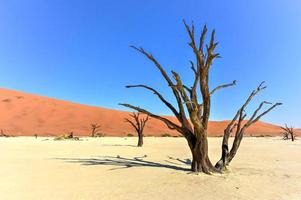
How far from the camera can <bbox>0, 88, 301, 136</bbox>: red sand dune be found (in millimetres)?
55250

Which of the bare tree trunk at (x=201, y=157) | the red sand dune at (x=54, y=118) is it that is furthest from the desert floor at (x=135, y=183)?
the red sand dune at (x=54, y=118)

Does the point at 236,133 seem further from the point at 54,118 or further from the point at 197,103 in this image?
the point at 54,118

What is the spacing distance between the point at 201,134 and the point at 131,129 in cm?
5430

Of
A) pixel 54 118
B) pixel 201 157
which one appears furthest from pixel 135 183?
pixel 54 118

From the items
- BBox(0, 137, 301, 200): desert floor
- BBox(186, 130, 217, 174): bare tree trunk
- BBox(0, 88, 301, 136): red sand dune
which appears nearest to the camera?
BBox(0, 137, 301, 200): desert floor

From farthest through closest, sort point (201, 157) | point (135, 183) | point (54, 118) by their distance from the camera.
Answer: point (54, 118) < point (201, 157) < point (135, 183)

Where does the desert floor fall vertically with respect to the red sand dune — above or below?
below

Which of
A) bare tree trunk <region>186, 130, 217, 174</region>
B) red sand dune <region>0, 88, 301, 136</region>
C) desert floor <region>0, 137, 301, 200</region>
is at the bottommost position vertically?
desert floor <region>0, 137, 301, 200</region>

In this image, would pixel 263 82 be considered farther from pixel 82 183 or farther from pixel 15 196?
pixel 15 196

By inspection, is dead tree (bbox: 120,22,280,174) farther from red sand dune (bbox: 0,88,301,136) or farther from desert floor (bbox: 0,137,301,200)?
red sand dune (bbox: 0,88,301,136)

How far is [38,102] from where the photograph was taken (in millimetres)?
73000

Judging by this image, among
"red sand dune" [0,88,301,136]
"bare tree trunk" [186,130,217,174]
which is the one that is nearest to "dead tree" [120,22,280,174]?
"bare tree trunk" [186,130,217,174]

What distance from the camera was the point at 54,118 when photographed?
63969 mm

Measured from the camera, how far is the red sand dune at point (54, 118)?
5525cm
